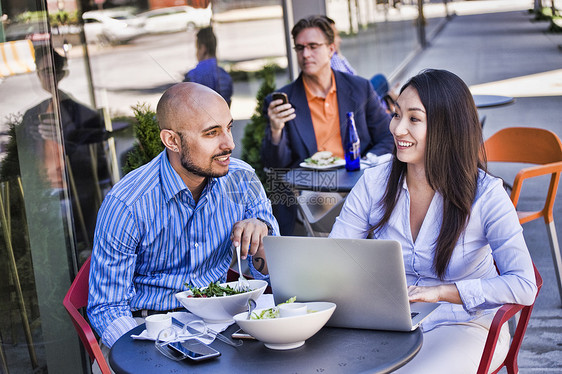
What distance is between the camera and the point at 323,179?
3.65 meters

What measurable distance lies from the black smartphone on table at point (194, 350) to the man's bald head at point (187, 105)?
0.84m

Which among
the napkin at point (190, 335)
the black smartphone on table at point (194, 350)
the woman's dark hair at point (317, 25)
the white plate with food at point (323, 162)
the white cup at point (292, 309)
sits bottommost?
the white plate with food at point (323, 162)

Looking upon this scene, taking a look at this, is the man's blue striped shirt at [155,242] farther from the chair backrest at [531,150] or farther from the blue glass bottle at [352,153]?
the chair backrest at [531,150]

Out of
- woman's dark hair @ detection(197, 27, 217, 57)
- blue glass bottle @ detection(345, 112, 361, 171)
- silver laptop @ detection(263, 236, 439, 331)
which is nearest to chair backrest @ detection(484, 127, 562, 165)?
blue glass bottle @ detection(345, 112, 361, 171)

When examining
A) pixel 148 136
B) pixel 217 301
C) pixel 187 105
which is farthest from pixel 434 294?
Result: pixel 148 136

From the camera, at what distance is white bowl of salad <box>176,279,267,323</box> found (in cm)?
187

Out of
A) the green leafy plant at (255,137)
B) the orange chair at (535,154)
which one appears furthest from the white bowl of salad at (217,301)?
the green leafy plant at (255,137)

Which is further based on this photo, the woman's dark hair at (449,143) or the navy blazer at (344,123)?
the navy blazer at (344,123)

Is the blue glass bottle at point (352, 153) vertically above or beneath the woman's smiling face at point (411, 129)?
beneath

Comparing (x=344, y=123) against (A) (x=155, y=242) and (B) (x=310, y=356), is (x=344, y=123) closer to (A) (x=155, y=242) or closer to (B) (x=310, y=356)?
(A) (x=155, y=242)

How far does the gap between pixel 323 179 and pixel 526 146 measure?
1.28 m

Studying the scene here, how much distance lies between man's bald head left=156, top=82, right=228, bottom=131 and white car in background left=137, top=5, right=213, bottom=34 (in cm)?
196

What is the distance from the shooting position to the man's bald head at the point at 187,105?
237cm

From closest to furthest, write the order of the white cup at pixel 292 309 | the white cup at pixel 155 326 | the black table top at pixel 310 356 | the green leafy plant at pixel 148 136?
the black table top at pixel 310 356 → the white cup at pixel 292 309 → the white cup at pixel 155 326 → the green leafy plant at pixel 148 136
